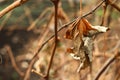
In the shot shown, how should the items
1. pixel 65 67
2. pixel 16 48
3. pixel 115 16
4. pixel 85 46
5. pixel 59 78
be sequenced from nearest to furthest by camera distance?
1. pixel 85 46
2. pixel 59 78
3. pixel 65 67
4. pixel 115 16
5. pixel 16 48

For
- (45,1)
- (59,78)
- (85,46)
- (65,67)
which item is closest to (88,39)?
(85,46)

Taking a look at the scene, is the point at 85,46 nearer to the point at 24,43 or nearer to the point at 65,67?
the point at 65,67

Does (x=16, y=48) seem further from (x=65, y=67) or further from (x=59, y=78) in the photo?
(x=59, y=78)

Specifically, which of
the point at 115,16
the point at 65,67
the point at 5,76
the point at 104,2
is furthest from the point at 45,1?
the point at 104,2

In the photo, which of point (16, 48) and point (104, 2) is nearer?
point (104, 2)

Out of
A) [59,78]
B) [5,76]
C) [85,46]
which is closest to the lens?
[85,46]

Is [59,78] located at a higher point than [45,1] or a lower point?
higher

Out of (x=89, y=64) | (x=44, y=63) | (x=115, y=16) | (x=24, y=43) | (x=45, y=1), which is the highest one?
(x=89, y=64)
